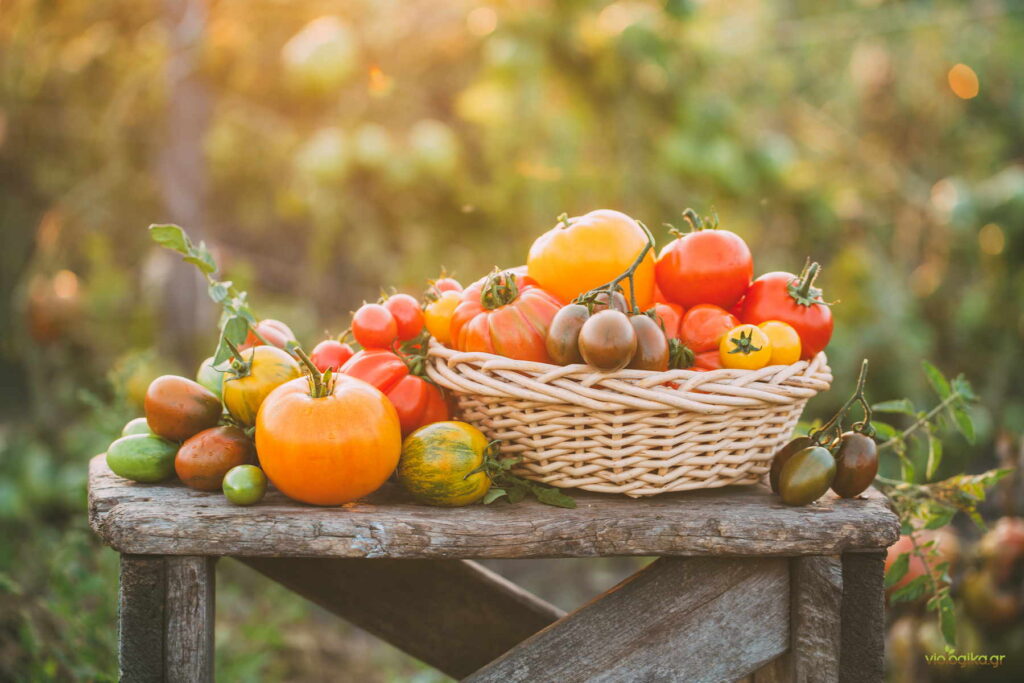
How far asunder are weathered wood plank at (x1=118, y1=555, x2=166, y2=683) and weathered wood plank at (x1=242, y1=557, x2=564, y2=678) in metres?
0.31

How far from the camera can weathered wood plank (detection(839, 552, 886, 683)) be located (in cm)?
115

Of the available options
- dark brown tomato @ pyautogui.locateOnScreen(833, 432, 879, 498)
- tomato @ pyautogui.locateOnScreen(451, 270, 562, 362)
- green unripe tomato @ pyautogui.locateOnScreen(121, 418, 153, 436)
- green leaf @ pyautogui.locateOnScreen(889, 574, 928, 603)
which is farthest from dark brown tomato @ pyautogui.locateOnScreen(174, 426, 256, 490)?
green leaf @ pyautogui.locateOnScreen(889, 574, 928, 603)

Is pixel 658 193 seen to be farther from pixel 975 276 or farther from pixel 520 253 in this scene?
pixel 975 276

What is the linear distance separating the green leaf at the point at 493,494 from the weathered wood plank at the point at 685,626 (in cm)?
21

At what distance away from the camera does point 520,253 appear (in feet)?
10.2

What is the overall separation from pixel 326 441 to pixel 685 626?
23.2 inches

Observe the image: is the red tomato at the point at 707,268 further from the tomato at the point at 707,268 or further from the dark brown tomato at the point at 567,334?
the dark brown tomato at the point at 567,334

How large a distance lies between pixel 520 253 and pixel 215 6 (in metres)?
1.53

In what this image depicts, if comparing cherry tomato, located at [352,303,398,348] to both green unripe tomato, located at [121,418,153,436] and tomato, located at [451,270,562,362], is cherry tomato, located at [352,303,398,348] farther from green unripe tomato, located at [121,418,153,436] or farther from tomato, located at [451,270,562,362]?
green unripe tomato, located at [121,418,153,436]

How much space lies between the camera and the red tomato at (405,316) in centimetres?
137

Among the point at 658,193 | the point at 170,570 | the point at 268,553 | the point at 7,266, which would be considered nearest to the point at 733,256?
the point at 268,553

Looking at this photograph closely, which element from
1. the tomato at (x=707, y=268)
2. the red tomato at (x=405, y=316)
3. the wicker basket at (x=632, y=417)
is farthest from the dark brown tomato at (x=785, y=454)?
the red tomato at (x=405, y=316)

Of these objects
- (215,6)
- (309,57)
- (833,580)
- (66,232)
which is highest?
(215,6)

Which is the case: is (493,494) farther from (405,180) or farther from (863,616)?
(405,180)
